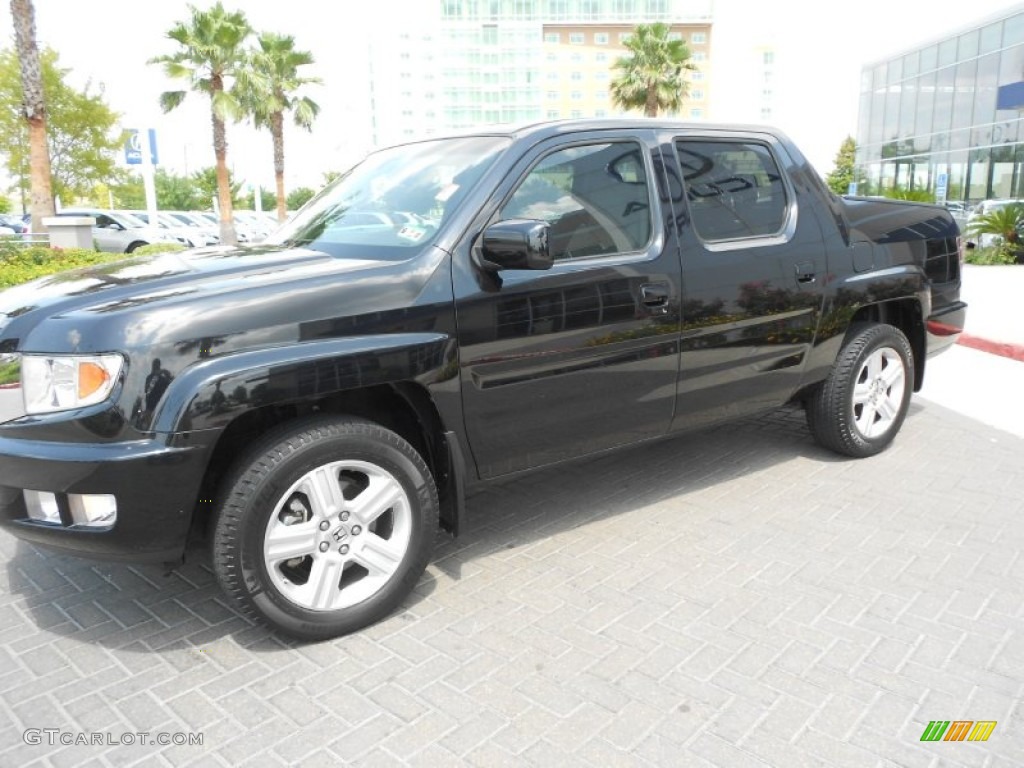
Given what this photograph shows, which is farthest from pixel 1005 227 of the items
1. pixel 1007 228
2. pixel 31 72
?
pixel 31 72

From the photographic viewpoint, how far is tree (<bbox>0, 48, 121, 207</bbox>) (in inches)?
1222

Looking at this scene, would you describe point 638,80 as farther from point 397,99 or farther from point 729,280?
point 397,99

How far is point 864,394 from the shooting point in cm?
472

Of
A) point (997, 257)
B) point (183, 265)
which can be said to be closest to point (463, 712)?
point (183, 265)

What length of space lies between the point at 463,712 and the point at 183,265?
79.8 inches

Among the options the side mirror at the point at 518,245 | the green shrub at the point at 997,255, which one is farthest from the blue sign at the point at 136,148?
the green shrub at the point at 997,255

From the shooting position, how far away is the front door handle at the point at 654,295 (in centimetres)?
352

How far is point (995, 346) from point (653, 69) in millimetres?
36111

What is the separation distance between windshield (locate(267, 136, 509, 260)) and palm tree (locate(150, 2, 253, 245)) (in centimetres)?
2383

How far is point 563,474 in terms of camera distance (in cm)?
470

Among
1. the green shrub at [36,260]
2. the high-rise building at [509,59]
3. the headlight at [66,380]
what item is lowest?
the green shrub at [36,260]

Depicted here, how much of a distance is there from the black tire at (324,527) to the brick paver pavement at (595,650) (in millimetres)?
168

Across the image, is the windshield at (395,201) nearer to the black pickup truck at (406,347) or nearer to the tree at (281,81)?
the black pickup truck at (406,347)

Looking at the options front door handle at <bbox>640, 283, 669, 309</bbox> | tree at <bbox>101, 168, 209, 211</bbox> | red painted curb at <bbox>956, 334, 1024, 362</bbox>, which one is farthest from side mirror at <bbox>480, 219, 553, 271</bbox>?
tree at <bbox>101, 168, 209, 211</bbox>
